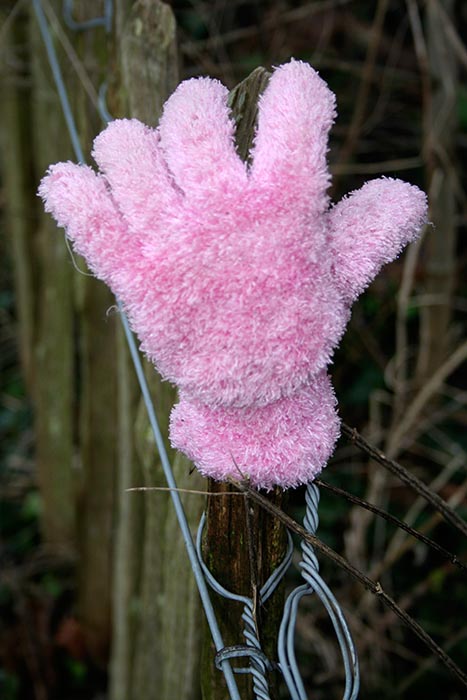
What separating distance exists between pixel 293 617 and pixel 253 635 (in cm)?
6

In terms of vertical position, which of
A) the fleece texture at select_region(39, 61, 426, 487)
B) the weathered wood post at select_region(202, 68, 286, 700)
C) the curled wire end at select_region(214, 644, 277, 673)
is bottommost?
the curled wire end at select_region(214, 644, 277, 673)

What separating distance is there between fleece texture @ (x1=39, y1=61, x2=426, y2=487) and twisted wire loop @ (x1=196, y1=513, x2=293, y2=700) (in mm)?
121

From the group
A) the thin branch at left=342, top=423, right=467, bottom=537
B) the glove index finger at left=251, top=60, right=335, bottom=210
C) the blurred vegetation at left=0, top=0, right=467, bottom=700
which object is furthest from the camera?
the blurred vegetation at left=0, top=0, right=467, bottom=700

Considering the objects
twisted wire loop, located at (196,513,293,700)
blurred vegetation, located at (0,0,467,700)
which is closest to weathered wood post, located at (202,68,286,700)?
twisted wire loop, located at (196,513,293,700)

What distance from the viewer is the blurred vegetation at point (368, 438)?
5.47ft

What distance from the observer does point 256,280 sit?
46 cm

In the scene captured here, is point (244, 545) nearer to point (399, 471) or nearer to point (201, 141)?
point (399, 471)

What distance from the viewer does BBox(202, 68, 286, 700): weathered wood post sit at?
54cm

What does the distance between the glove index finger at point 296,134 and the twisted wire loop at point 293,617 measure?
261 millimetres

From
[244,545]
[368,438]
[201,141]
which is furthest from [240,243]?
[368,438]

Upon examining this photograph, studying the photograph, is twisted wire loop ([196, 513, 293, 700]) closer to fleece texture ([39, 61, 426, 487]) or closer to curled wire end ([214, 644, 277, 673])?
curled wire end ([214, 644, 277, 673])

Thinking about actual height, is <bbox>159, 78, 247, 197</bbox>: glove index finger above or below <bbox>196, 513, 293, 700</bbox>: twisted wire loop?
above

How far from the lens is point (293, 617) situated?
23.2 inches

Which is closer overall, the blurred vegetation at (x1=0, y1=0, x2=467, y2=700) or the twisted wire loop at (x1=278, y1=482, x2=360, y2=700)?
the twisted wire loop at (x1=278, y1=482, x2=360, y2=700)
